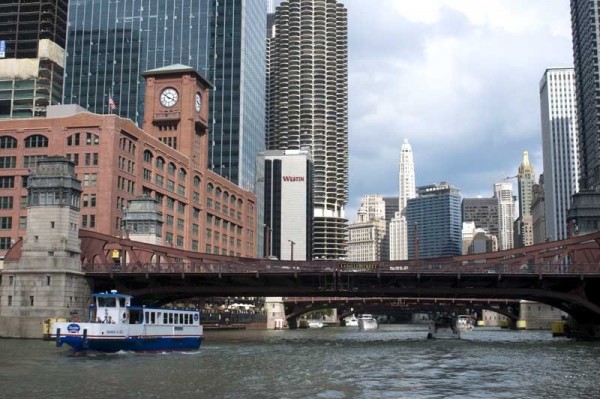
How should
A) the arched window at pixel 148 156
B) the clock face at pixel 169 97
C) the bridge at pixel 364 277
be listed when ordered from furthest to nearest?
the clock face at pixel 169 97 < the arched window at pixel 148 156 < the bridge at pixel 364 277

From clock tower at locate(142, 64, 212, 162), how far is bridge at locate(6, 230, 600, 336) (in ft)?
242

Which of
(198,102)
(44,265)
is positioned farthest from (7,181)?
(198,102)

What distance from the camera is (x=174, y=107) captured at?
172 m

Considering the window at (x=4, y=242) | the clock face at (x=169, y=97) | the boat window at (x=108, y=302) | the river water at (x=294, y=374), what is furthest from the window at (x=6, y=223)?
the boat window at (x=108, y=302)

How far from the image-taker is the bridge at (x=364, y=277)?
92062mm

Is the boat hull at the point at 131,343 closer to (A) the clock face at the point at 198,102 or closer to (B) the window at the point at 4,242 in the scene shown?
(B) the window at the point at 4,242

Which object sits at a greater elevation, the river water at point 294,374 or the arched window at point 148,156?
the arched window at point 148,156

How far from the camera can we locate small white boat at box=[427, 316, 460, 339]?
409 ft

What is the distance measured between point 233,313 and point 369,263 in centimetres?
7988

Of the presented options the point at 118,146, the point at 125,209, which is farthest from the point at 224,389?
the point at 118,146

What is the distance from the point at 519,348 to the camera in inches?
3403

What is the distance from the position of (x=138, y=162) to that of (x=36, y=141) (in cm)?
1814

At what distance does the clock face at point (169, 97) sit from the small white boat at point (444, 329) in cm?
7992

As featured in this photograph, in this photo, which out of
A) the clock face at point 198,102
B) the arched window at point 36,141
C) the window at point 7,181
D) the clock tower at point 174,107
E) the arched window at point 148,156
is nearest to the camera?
the arched window at point 36,141
